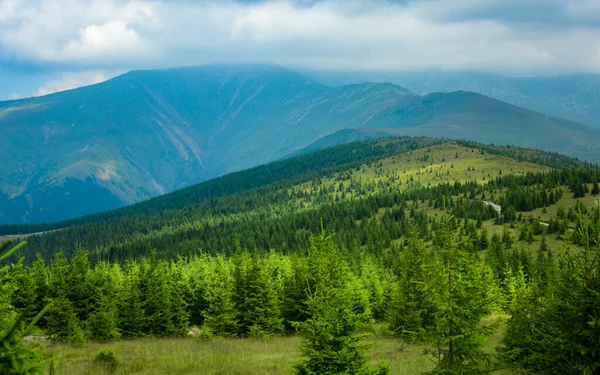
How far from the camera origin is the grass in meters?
22.7

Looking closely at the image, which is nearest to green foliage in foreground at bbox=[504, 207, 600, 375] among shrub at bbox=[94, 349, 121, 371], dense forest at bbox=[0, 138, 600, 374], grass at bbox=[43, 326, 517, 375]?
dense forest at bbox=[0, 138, 600, 374]

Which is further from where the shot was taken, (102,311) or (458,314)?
A: (102,311)

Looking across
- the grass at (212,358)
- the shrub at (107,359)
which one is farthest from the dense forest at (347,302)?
the shrub at (107,359)

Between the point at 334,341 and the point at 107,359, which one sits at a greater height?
the point at 334,341

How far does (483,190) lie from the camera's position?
19262 cm

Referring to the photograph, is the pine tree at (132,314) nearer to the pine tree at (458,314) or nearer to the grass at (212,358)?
the grass at (212,358)

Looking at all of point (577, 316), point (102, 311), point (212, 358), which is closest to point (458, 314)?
point (577, 316)

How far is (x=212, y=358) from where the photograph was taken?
2648cm

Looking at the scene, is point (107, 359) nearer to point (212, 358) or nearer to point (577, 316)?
point (212, 358)

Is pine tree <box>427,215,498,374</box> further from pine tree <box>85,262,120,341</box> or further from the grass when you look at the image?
pine tree <box>85,262,120,341</box>

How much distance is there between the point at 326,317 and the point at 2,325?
359 inches

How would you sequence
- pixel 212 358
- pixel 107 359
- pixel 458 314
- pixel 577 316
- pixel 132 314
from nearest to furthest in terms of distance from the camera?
pixel 458 314
pixel 577 316
pixel 107 359
pixel 212 358
pixel 132 314

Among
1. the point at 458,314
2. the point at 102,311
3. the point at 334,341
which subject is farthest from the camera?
→ the point at 102,311

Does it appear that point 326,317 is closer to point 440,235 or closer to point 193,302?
point 440,235
